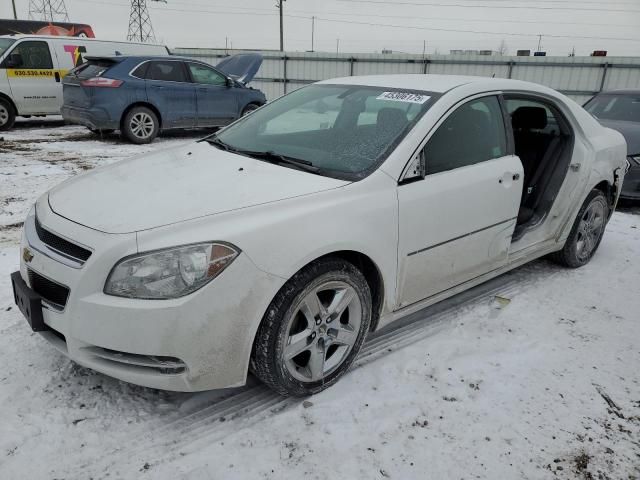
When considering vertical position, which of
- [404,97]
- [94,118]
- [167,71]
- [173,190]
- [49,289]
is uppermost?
[404,97]

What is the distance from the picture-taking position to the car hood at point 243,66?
13.1 metres

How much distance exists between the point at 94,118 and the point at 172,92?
160 cm

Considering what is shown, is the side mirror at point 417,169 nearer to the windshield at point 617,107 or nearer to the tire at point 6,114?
the windshield at point 617,107

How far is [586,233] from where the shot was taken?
14.3ft

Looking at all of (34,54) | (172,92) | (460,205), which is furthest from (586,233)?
(34,54)

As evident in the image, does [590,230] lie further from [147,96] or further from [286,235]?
[147,96]

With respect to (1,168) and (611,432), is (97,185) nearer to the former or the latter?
(611,432)

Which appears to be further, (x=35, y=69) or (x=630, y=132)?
(x=35, y=69)

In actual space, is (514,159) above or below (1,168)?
above

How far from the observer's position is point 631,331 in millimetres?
3354

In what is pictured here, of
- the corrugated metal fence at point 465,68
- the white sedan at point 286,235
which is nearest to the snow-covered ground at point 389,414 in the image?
the white sedan at point 286,235

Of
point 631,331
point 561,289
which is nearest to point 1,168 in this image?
point 561,289

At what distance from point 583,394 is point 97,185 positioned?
2.81 meters

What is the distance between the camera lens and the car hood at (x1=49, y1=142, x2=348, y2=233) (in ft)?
7.32
